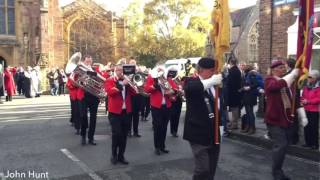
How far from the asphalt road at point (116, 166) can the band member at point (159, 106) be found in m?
0.30

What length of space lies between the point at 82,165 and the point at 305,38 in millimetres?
4284

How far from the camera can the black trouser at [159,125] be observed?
8398mm

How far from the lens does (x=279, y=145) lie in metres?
6.27

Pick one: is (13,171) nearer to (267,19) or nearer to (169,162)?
(169,162)

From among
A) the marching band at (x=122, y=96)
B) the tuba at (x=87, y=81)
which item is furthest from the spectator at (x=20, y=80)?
the tuba at (x=87, y=81)

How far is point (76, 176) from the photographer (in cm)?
677

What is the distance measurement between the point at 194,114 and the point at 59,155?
4.12m

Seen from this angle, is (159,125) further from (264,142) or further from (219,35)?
(219,35)

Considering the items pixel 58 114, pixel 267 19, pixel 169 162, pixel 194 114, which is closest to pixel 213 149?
pixel 194 114

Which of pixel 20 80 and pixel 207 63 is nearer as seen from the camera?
pixel 207 63

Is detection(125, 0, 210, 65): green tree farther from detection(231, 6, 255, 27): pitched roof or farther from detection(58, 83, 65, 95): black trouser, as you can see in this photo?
detection(231, 6, 255, 27): pitched roof

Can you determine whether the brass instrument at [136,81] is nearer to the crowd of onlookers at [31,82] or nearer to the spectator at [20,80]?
the crowd of onlookers at [31,82]

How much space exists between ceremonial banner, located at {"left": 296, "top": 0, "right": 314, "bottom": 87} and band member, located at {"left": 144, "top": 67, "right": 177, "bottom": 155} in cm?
308

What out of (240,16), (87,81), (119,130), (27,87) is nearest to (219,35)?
(119,130)
